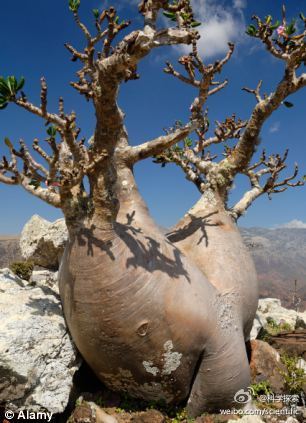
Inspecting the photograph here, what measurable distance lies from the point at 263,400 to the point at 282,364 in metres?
0.87

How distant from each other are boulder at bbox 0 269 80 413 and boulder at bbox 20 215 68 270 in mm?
2614

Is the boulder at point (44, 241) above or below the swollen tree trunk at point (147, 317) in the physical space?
above

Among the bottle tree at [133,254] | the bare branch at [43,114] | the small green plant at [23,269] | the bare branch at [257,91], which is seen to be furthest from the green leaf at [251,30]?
the small green plant at [23,269]

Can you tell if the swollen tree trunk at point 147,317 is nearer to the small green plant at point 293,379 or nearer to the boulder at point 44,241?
the small green plant at point 293,379

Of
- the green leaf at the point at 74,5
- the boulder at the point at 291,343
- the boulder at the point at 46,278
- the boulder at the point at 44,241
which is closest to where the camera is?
the green leaf at the point at 74,5

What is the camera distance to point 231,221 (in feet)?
21.0

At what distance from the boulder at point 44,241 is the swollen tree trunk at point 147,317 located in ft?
10.0

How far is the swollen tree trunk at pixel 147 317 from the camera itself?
14.1 ft

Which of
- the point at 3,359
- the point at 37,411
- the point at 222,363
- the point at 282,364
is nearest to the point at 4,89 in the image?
the point at 3,359

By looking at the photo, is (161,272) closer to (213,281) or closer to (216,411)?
(213,281)

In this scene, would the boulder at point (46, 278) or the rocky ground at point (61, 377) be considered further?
the boulder at point (46, 278)

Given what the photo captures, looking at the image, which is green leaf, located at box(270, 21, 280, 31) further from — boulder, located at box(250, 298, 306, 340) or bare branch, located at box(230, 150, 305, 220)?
boulder, located at box(250, 298, 306, 340)

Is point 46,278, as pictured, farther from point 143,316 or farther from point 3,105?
point 3,105

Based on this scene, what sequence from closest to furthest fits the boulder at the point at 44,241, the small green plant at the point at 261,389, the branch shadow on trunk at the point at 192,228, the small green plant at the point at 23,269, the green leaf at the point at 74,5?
1. the green leaf at the point at 74,5
2. the small green plant at the point at 261,389
3. the branch shadow on trunk at the point at 192,228
4. the boulder at the point at 44,241
5. the small green plant at the point at 23,269
